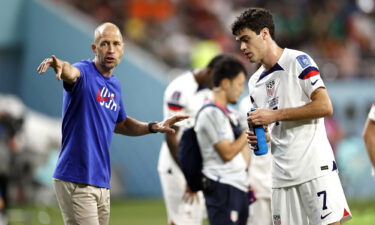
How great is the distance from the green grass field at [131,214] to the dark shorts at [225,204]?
18.7 ft

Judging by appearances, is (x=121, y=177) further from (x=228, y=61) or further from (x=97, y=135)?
(x=97, y=135)

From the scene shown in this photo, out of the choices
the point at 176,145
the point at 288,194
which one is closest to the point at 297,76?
the point at 288,194

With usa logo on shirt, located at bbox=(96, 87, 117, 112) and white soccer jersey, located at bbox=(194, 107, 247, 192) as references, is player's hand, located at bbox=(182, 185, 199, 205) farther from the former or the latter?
usa logo on shirt, located at bbox=(96, 87, 117, 112)

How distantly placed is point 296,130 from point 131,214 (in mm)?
9367

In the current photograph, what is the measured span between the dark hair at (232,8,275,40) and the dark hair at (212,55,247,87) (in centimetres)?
138

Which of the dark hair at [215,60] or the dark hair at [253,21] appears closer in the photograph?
the dark hair at [253,21]

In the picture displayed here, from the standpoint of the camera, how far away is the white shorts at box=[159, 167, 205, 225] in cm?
920

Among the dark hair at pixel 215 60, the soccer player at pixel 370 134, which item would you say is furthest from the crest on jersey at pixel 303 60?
the dark hair at pixel 215 60

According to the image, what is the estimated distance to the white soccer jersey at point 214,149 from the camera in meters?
8.20

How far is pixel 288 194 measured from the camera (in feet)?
22.5

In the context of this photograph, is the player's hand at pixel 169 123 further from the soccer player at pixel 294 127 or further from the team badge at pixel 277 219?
the team badge at pixel 277 219

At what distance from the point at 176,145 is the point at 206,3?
13.7 metres

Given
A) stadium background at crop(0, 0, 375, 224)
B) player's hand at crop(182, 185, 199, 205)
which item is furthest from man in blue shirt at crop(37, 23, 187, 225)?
stadium background at crop(0, 0, 375, 224)

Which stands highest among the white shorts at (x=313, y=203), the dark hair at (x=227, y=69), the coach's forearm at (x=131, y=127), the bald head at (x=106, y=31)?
the bald head at (x=106, y=31)
